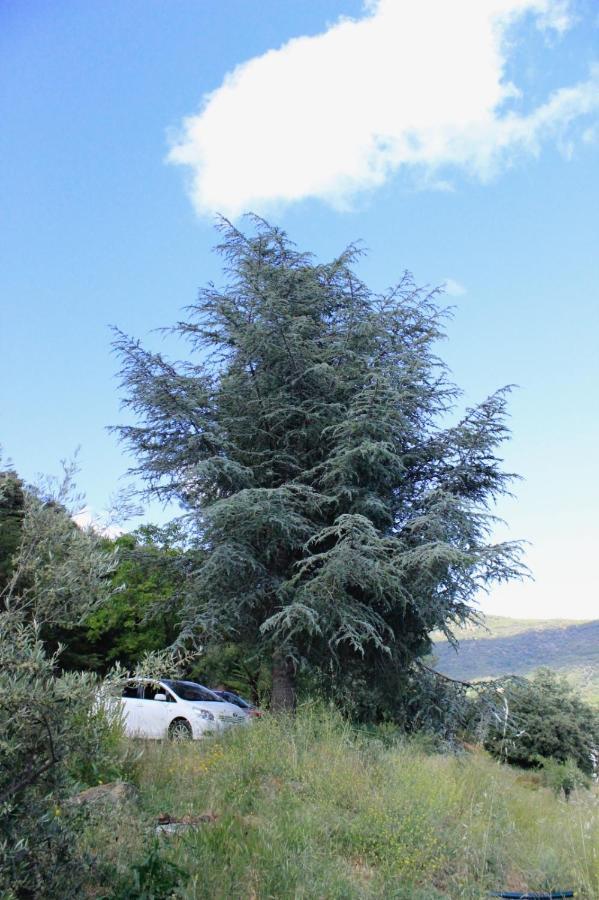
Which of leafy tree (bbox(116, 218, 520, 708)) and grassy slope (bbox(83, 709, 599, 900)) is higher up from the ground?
leafy tree (bbox(116, 218, 520, 708))

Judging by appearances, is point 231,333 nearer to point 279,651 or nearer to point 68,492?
point 279,651

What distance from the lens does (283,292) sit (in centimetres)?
1259

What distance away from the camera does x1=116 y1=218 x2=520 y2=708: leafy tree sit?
402 inches

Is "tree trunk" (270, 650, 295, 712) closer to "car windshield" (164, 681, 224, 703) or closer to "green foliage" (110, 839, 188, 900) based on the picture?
"car windshield" (164, 681, 224, 703)

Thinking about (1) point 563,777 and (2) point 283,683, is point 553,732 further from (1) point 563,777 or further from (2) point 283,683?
(2) point 283,683

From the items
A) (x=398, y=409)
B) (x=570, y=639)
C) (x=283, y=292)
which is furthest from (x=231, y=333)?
(x=570, y=639)

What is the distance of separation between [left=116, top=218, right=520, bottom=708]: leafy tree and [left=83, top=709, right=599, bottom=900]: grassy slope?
91.0 inches

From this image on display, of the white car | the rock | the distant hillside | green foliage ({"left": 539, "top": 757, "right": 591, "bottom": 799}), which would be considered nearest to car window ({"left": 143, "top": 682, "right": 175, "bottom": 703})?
the white car

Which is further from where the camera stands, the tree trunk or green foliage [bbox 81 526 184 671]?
green foliage [bbox 81 526 184 671]

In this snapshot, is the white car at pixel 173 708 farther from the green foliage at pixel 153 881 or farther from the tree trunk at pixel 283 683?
the green foliage at pixel 153 881

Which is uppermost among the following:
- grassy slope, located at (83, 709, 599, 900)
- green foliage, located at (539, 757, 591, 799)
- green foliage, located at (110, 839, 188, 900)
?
green foliage, located at (110, 839, 188, 900)

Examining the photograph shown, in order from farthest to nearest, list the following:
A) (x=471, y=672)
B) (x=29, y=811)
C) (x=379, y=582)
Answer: (x=471, y=672), (x=379, y=582), (x=29, y=811)

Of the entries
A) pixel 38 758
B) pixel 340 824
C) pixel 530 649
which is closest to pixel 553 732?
pixel 340 824

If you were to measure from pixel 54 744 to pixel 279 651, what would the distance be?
25.1 feet
